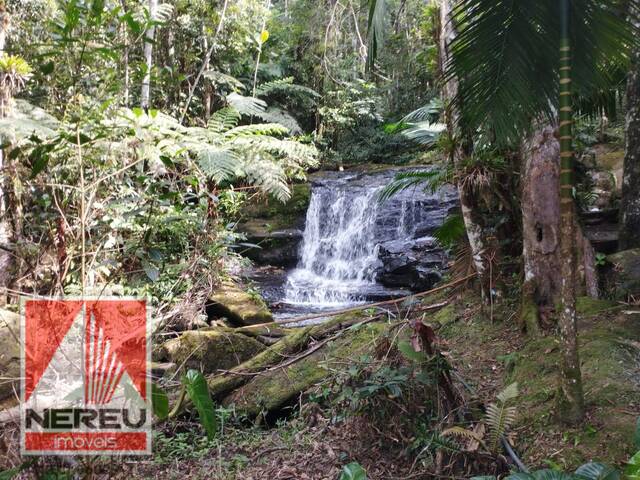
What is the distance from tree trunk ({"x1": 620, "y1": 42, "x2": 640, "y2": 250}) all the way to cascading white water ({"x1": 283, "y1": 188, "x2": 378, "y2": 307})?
4.69 meters

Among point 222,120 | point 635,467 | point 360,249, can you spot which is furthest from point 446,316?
point 360,249

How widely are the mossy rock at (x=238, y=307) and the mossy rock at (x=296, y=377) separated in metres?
2.38

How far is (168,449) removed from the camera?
3203mm

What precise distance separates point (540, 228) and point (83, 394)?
10.1ft

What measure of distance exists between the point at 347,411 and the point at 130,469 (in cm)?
129

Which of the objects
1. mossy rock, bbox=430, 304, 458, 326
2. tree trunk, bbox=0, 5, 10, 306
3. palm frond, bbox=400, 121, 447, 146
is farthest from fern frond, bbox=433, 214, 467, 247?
tree trunk, bbox=0, 5, 10, 306

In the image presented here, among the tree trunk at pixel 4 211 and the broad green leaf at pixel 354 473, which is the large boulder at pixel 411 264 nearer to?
the tree trunk at pixel 4 211

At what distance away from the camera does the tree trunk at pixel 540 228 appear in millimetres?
3461

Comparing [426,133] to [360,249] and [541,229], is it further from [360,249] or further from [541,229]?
[360,249]

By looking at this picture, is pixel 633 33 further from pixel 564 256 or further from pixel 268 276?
pixel 268 276

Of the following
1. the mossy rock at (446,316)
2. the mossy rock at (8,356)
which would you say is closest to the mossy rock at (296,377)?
the mossy rock at (446,316)

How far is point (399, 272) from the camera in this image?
8.45 metres

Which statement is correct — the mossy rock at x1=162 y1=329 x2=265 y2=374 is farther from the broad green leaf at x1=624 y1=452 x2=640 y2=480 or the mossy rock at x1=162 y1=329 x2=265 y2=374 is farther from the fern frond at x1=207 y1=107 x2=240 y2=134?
the broad green leaf at x1=624 y1=452 x2=640 y2=480

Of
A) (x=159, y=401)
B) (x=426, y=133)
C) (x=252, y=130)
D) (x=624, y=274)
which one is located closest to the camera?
(x=159, y=401)
